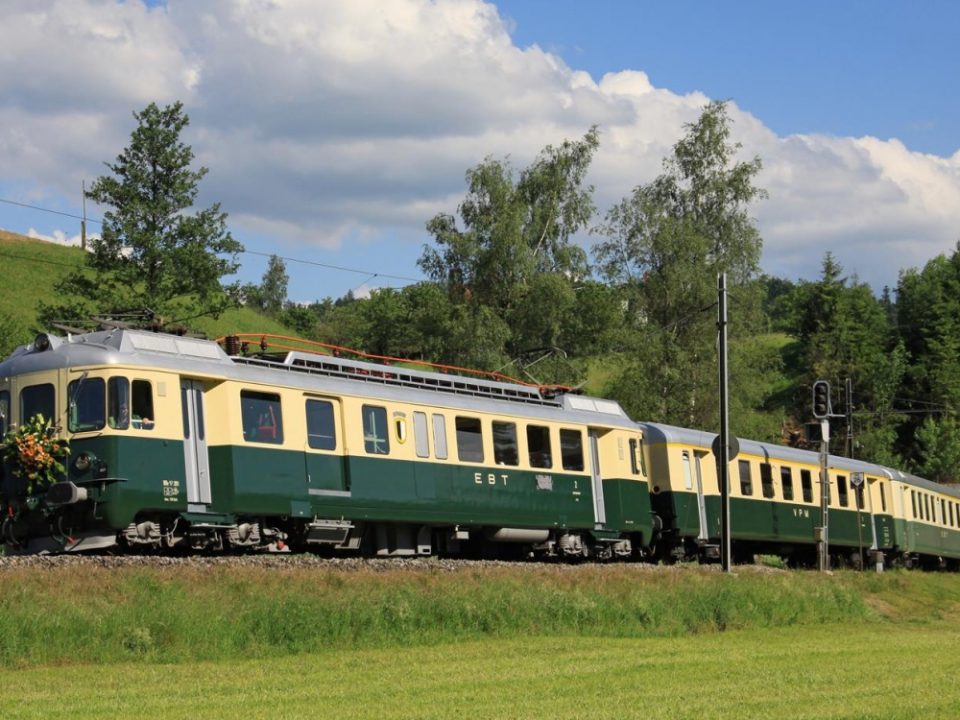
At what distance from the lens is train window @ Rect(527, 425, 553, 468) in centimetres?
2761

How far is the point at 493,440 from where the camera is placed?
26609 millimetres

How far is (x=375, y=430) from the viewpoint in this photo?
A: 78.7ft

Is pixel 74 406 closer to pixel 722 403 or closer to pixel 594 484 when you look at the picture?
pixel 594 484

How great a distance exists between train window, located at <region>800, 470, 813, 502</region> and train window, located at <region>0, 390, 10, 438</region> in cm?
2396

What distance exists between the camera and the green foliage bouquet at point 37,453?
20047 millimetres

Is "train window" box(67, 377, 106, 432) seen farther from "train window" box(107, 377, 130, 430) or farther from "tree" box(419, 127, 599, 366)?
"tree" box(419, 127, 599, 366)

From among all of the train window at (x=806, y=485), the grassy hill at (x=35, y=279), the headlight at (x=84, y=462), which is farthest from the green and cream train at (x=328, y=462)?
the grassy hill at (x=35, y=279)

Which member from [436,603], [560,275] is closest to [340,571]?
[436,603]

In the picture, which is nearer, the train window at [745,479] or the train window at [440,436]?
the train window at [440,436]

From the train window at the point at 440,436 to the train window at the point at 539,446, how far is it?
101 inches

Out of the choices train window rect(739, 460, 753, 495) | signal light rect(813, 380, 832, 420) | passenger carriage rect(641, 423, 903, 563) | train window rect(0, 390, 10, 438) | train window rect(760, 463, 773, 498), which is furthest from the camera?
train window rect(760, 463, 773, 498)

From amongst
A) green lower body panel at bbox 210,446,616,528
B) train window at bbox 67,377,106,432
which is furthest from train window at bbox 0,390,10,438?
green lower body panel at bbox 210,446,616,528

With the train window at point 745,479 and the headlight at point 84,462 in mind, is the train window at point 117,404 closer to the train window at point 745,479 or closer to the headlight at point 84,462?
the headlight at point 84,462

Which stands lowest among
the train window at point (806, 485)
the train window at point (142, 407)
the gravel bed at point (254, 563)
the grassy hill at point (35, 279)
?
the gravel bed at point (254, 563)
